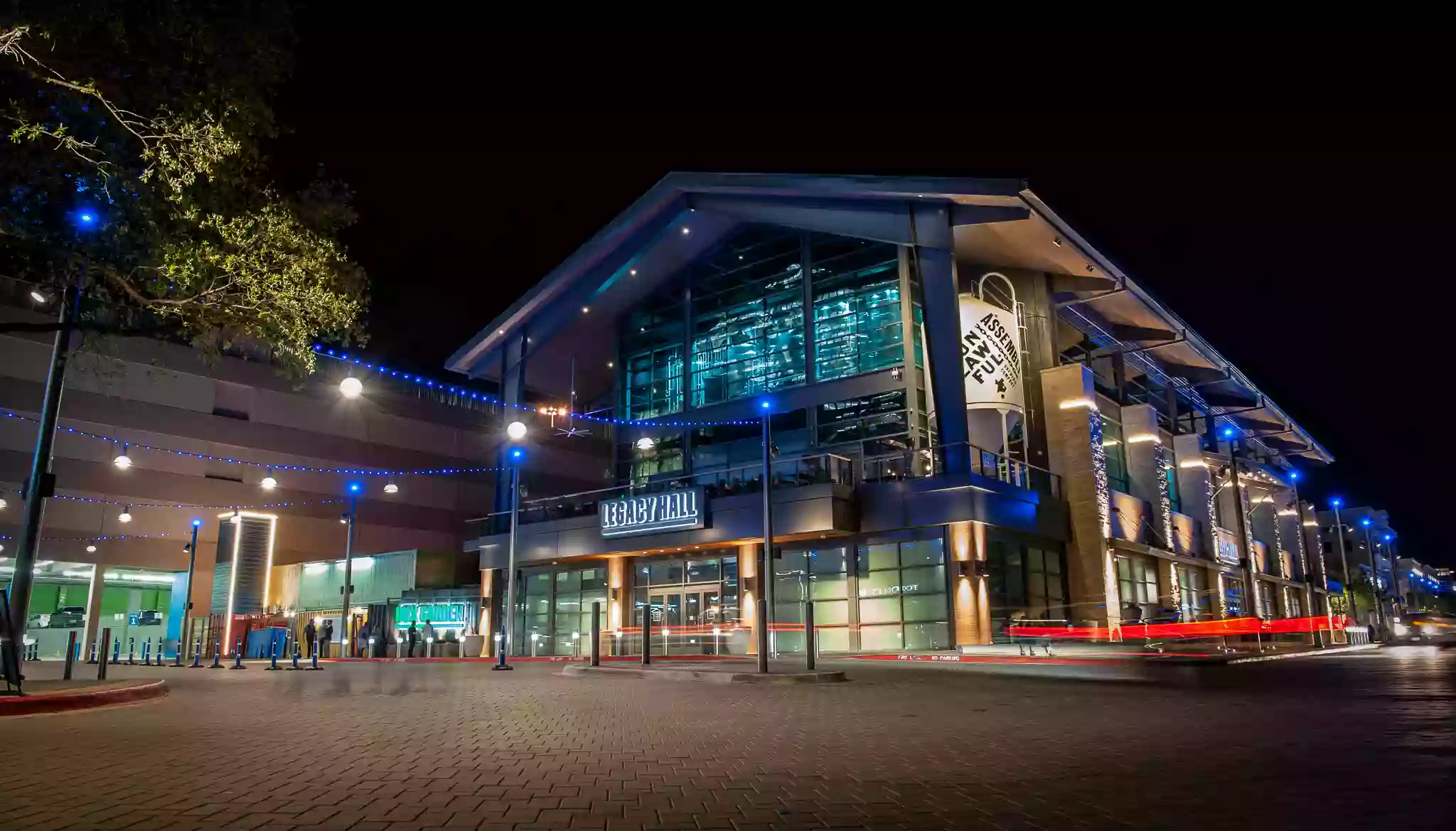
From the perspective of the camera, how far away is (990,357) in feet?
97.9

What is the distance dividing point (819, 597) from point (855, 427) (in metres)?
5.64

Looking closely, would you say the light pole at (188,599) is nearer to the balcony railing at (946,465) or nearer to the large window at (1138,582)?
the balcony railing at (946,465)

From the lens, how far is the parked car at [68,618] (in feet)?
126

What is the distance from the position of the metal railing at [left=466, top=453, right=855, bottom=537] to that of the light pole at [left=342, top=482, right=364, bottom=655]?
A: 544cm

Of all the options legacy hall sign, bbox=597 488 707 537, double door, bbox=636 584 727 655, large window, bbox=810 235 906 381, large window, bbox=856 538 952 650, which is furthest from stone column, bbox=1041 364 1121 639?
legacy hall sign, bbox=597 488 707 537

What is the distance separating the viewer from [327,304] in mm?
13820

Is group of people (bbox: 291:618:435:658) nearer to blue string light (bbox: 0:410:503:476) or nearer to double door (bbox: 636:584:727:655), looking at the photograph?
blue string light (bbox: 0:410:503:476)

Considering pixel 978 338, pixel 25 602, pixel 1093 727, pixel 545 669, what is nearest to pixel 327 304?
pixel 25 602

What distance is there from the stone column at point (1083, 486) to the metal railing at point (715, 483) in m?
7.64

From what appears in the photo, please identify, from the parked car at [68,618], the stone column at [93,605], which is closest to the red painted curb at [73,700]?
the stone column at [93,605]

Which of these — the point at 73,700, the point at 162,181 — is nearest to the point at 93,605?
the point at 73,700

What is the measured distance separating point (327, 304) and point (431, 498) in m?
34.9

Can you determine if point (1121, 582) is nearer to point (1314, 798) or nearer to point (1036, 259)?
point (1036, 259)

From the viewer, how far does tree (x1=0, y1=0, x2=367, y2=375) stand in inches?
429
